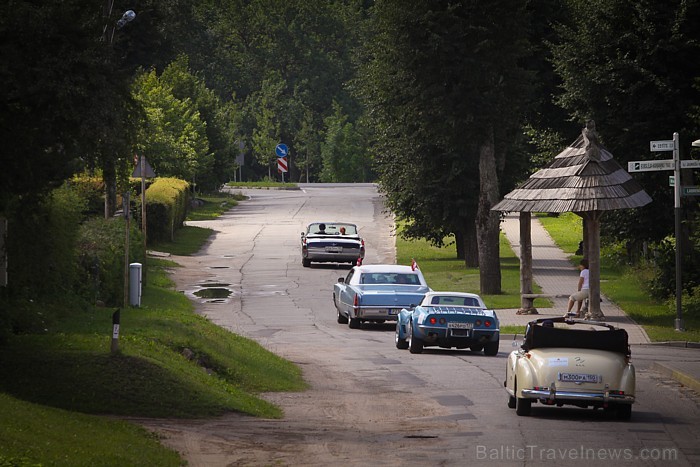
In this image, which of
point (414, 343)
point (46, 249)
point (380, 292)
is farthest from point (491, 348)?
point (46, 249)

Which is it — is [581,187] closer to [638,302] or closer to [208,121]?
[638,302]

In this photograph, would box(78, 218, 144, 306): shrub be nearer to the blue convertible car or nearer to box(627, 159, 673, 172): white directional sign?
the blue convertible car

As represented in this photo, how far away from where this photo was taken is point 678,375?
23.0m

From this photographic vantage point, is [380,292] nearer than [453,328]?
No

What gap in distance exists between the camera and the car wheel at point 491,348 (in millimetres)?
27250

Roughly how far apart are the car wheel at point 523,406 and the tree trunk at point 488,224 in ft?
76.8

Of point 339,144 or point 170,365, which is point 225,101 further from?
point 170,365

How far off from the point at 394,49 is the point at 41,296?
18.0 meters

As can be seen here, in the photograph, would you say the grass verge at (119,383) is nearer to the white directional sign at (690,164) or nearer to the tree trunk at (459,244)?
the white directional sign at (690,164)

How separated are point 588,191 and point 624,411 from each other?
627 inches

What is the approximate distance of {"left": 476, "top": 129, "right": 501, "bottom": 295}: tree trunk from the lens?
136 ft

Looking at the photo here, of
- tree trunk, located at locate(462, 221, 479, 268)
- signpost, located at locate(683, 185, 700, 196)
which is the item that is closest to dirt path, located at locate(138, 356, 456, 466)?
signpost, located at locate(683, 185, 700, 196)

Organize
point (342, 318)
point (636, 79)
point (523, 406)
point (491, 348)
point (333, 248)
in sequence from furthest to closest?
point (333, 248) → point (636, 79) → point (342, 318) → point (491, 348) → point (523, 406)

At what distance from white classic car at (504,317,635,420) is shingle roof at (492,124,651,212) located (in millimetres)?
14577
